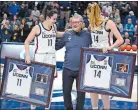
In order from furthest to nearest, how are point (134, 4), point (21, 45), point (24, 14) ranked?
point (134, 4)
point (24, 14)
point (21, 45)

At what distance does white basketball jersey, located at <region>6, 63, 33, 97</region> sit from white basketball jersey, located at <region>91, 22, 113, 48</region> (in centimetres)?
112

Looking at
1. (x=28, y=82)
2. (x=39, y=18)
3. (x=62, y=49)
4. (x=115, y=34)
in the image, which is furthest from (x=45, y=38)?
(x=39, y=18)

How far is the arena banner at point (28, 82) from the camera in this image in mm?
6125

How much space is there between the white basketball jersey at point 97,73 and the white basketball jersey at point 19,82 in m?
0.88

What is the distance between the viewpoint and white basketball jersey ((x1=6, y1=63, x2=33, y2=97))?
6230 millimetres

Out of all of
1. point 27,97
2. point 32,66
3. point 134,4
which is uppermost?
point 134,4

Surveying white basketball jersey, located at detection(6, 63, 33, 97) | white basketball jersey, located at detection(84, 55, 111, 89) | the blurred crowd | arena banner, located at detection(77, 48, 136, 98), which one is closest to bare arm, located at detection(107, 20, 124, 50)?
arena banner, located at detection(77, 48, 136, 98)

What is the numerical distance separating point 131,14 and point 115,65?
39.5ft

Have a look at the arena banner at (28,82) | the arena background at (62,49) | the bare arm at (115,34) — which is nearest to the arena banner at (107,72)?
the bare arm at (115,34)

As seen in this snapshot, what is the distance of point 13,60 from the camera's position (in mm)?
6250

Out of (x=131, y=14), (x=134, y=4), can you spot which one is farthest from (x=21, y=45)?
(x=134, y=4)

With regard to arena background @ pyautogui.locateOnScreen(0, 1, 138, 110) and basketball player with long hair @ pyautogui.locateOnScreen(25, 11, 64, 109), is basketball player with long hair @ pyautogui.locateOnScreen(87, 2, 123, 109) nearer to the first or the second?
arena background @ pyautogui.locateOnScreen(0, 1, 138, 110)

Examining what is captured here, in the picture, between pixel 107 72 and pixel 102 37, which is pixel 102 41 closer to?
pixel 102 37

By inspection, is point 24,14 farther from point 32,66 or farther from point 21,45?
point 32,66
